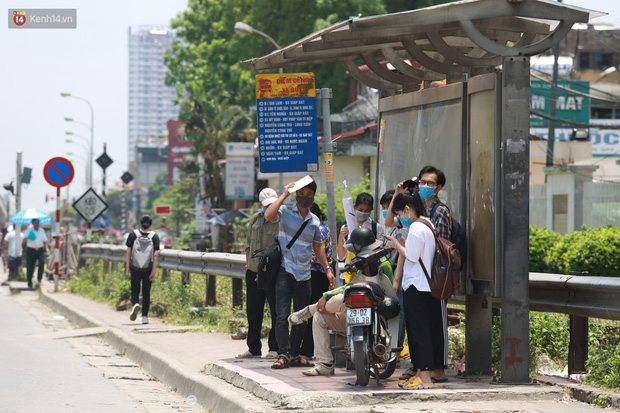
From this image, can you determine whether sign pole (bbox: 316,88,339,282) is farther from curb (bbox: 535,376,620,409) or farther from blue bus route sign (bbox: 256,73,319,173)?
curb (bbox: 535,376,620,409)

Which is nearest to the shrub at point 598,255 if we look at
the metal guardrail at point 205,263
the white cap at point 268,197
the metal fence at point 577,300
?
the metal guardrail at point 205,263

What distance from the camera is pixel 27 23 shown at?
61.7ft

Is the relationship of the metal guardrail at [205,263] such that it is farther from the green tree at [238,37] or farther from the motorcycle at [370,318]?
the green tree at [238,37]

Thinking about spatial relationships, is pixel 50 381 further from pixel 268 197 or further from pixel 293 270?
pixel 268 197

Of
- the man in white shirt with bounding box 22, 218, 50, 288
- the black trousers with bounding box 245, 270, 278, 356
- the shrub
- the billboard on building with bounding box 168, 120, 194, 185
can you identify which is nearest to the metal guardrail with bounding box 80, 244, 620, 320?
the black trousers with bounding box 245, 270, 278, 356

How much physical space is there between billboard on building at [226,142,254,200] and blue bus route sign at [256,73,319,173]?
108ft

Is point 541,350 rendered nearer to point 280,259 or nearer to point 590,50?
point 280,259

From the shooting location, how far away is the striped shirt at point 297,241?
8.96 meters

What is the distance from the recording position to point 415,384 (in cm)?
757

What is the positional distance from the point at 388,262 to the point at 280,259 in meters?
1.18

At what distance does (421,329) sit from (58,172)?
16.2 m

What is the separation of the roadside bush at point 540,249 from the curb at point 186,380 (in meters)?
13.8

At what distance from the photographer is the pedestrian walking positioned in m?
9.76

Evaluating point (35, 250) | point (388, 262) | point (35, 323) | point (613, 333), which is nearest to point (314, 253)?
point (388, 262)
